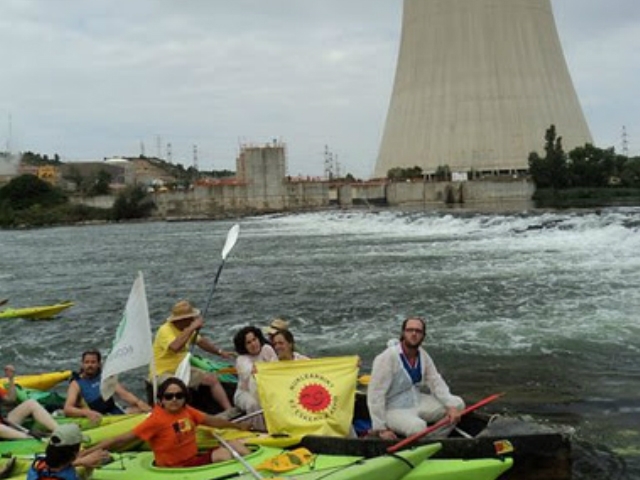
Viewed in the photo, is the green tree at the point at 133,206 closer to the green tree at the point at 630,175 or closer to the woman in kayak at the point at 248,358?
the green tree at the point at 630,175

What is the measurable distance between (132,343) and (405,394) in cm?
216

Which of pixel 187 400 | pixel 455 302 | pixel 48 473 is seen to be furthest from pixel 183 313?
pixel 455 302

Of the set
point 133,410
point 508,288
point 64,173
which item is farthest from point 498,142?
point 64,173

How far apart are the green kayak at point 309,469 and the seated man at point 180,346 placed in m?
2.00

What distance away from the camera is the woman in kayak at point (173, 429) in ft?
17.5

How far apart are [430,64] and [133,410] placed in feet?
194

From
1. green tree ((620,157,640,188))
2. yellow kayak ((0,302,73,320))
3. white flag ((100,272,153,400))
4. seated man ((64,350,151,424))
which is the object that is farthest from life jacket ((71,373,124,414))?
green tree ((620,157,640,188))

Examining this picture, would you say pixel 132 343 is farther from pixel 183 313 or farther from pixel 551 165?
pixel 551 165

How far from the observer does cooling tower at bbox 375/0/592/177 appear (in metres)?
62.5

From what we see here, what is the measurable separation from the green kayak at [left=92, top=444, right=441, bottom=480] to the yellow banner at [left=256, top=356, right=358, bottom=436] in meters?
0.58

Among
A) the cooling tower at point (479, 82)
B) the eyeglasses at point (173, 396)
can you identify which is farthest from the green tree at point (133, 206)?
the eyeglasses at point (173, 396)

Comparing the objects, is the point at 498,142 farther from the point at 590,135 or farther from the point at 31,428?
the point at 31,428

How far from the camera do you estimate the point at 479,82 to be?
210 feet

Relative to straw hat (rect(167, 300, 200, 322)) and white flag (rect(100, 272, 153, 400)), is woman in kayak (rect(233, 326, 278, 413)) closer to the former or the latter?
straw hat (rect(167, 300, 200, 322))
